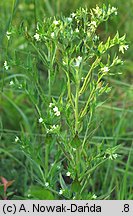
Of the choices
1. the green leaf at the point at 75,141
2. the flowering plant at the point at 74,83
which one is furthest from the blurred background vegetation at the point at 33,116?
the green leaf at the point at 75,141

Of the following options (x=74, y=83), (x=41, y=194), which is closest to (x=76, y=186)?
(x=41, y=194)

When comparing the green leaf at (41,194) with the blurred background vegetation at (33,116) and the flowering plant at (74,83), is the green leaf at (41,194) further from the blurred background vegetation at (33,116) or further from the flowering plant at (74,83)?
the blurred background vegetation at (33,116)

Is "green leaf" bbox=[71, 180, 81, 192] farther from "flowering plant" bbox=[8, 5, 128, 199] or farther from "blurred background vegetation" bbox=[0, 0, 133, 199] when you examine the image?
"blurred background vegetation" bbox=[0, 0, 133, 199]

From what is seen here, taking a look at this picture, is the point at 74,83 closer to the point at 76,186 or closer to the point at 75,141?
the point at 75,141

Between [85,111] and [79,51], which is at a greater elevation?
[79,51]

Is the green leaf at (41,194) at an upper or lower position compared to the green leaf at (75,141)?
lower

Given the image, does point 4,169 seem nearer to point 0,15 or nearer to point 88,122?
point 88,122

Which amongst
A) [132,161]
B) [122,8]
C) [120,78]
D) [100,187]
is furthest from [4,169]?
[122,8]

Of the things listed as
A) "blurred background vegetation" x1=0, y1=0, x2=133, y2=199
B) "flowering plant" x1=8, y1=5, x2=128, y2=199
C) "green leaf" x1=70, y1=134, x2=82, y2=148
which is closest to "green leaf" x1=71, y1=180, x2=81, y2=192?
"flowering plant" x1=8, y1=5, x2=128, y2=199
